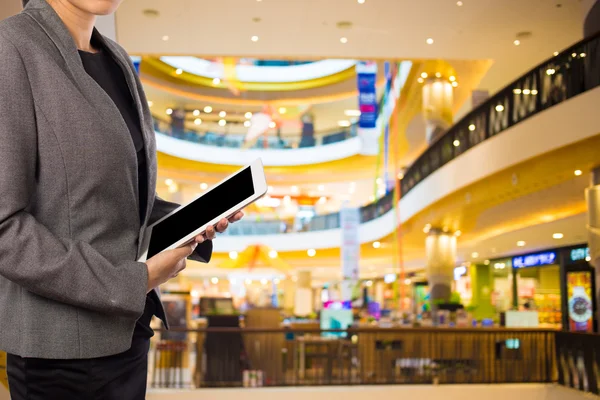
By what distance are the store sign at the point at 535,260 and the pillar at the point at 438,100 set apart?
4.47 metres

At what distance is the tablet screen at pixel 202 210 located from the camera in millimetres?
1053

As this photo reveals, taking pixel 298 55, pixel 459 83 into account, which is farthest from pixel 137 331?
pixel 459 83

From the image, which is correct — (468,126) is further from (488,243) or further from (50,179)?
(50,179)

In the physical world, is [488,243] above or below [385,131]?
below

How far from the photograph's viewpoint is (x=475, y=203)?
43.9 feet

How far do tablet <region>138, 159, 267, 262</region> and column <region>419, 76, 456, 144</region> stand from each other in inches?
590

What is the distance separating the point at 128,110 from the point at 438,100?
49.4 feet

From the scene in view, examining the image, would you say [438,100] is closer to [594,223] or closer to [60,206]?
[594,223]

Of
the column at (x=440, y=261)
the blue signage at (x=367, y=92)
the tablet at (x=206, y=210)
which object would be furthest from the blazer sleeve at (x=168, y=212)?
the blue signage at (x=367, y=92)

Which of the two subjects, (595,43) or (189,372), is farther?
(189,372)

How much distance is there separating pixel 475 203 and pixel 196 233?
42.1ft

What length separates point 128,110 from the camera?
1148 mm

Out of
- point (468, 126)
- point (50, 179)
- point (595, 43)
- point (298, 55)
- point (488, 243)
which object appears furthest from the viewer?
point (488, 243)

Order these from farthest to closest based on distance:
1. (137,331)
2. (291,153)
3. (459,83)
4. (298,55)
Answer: (291,153) < (459,83) < (298,55) < (137,331)
